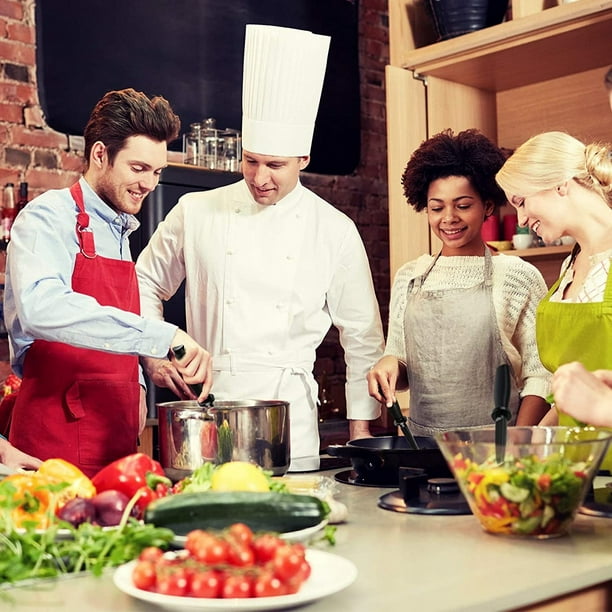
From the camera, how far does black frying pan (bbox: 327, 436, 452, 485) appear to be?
5.22 ft

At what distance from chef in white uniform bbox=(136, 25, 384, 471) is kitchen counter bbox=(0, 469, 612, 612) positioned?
3.51 feet

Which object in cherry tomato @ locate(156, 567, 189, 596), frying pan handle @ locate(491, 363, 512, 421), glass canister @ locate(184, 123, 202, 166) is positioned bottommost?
cherry tomato @ locate(156, 567, 189, 596)

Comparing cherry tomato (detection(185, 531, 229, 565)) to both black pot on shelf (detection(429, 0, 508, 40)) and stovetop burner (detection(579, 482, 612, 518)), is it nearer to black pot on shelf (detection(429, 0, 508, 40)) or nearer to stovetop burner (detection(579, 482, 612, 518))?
stovetop burner (detection(579, 482, 612, 518))

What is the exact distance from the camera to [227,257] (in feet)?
8.28

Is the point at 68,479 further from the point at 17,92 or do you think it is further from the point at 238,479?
the point at 17,92

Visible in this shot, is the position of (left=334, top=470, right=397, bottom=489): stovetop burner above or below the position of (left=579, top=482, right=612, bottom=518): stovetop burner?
below

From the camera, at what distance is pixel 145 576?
94 cm

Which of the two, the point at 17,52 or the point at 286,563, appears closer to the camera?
the point at 286,563

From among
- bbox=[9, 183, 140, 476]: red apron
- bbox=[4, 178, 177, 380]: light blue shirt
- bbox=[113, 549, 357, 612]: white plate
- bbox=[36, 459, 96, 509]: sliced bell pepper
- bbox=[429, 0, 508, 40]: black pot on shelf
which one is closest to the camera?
bbox=[113, 549, 357, 612]: white plate

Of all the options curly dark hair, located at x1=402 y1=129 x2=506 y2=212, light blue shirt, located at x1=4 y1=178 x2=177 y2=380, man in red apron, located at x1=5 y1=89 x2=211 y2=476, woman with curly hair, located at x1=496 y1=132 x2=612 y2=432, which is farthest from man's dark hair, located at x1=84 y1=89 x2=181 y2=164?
woman with curly hair, located at x1=496 y1=132 x2=612 y2=432

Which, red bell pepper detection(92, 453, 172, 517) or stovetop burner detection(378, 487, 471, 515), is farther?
stovetop burner detection(378, 487, 471, 515)

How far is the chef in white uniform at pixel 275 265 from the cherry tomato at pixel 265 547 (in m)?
1.44

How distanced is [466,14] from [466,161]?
3.24 feet

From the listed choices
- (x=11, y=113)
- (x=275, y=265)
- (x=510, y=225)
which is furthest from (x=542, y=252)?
(x=11, y=113)
